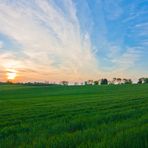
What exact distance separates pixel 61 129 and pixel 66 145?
361cm

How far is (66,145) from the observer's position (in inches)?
339

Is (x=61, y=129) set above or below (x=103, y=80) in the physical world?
below

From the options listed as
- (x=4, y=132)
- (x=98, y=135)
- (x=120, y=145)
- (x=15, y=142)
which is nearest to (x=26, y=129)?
(x=4, y=132)

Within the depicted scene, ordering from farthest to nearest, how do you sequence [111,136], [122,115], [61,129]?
1. [122,115]
2. [61,129]
3. [111,136]

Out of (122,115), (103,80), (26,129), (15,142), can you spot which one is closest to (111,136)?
(15,142)

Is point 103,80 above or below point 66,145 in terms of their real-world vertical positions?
above

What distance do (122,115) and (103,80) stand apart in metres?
176

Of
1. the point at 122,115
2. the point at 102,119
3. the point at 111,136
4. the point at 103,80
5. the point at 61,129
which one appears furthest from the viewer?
the point at 103,80

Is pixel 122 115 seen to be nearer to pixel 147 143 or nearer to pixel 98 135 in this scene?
pixel 98 135

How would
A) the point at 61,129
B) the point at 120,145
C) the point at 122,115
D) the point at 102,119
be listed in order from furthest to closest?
the point at 122,115
the point at 102,119
the point at 61,129
the point at 120,145

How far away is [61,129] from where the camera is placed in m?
12.2

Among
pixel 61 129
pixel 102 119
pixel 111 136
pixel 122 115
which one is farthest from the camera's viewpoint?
pixel 122 115

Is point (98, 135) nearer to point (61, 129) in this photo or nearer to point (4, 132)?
point (61, 129)

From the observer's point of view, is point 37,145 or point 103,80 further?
point 103,80
